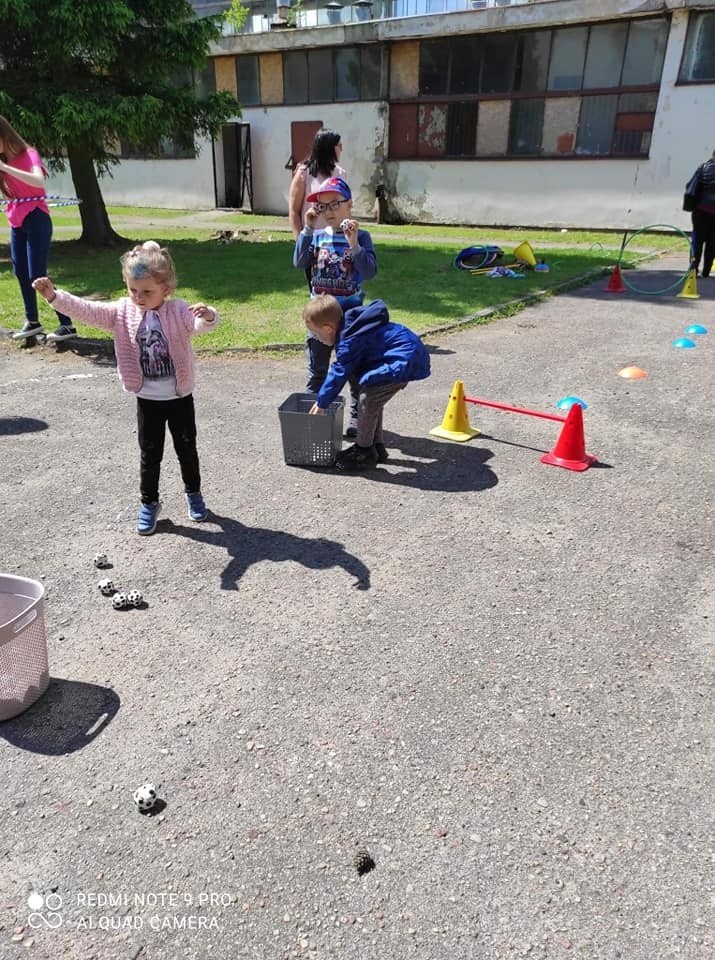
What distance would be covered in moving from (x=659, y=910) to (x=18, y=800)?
2.05 meters

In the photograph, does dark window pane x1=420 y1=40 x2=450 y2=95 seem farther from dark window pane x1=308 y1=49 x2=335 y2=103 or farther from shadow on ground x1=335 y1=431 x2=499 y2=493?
shadow on ground x1=335 y1=431 x2=499 y2=493

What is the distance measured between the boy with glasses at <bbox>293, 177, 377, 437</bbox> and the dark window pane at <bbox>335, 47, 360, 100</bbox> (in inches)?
824

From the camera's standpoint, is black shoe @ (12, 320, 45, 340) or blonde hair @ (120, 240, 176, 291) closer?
blonde hair @ (120, 240, 176, 291)

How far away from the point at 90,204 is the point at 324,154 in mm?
11385

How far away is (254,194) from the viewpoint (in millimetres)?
26906

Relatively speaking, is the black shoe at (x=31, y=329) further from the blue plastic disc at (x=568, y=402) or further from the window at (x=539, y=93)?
the window at (x=539, y=93)

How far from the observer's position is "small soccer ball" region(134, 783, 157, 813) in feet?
7.88

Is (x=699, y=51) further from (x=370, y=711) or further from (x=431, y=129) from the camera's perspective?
(x=370, y=711)

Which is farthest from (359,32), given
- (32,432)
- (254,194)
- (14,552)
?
(14,552)

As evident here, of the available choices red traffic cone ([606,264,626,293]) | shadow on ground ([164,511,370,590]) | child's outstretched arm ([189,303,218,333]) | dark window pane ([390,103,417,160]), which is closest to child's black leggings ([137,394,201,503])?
shadow on ground ([164,511,370,590])

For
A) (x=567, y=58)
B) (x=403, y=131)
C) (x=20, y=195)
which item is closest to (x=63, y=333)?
(x=20, y=195)

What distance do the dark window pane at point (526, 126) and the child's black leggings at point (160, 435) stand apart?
20380 millimetres

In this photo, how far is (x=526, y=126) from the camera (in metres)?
21.1

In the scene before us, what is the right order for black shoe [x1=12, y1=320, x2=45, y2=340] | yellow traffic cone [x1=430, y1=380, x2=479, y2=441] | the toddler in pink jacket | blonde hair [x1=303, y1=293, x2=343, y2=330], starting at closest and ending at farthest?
the toddler in pink jacket < blonde hair [x1=303, y1=293, x2=343, y2=330] < yellow traffic cone [x1=430, y1=380, x2=479, y2=441] < black shoe [x1=12, y1=320, x2=45, y2=340]
